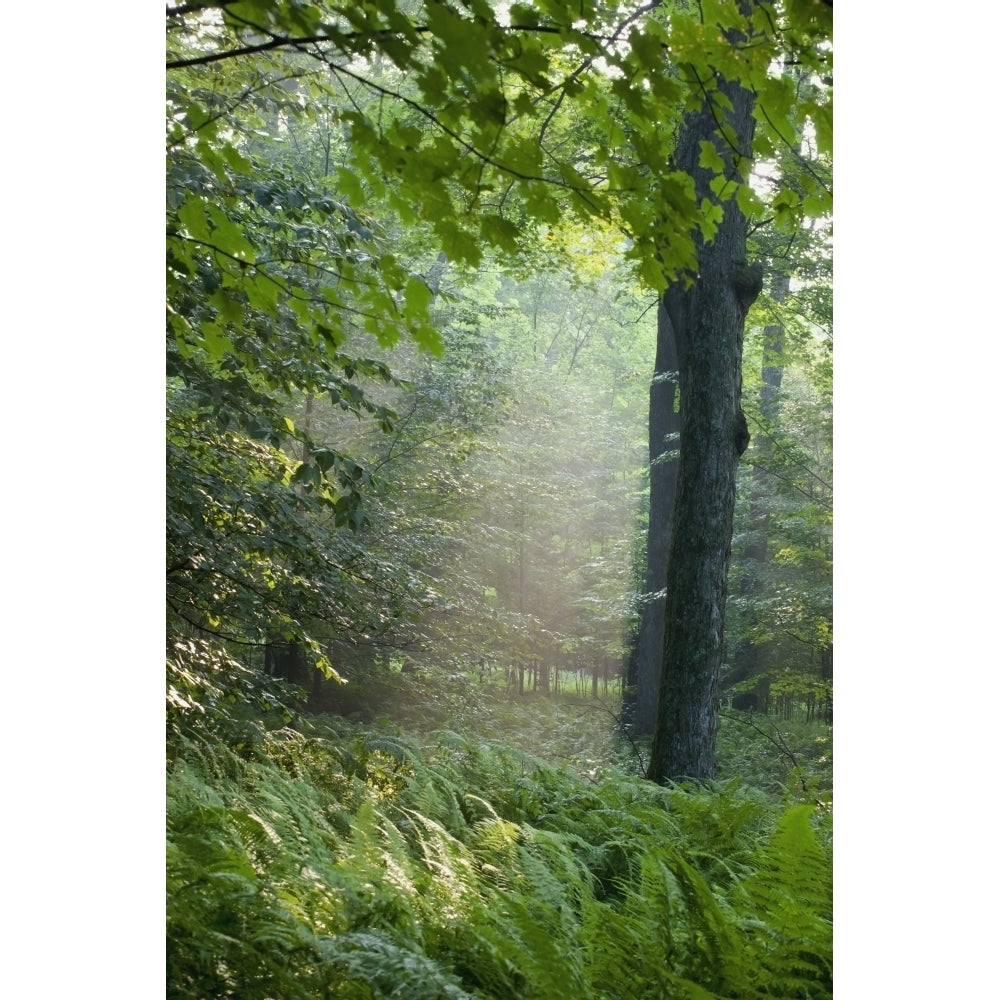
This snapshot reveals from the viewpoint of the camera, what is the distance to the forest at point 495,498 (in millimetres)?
1453

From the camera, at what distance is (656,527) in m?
5.61

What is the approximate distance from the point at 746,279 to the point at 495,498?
1.48 metres

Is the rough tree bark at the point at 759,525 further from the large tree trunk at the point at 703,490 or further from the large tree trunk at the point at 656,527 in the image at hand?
the large tree trunk at the point at 703,490

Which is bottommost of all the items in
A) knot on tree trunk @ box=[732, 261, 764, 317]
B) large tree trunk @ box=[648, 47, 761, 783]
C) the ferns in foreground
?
the ferns in foreground

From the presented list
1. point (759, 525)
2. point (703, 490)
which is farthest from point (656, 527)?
point (703, 490)

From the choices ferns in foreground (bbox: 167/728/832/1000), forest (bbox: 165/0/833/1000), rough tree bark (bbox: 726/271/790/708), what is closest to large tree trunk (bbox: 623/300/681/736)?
forest (bbox: 165/0/833/1000)

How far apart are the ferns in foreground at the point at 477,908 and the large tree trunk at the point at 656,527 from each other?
7.20 feet

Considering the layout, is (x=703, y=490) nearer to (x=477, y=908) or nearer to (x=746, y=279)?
(x=746, y=279)

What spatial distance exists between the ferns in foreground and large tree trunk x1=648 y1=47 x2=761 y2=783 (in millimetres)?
1052

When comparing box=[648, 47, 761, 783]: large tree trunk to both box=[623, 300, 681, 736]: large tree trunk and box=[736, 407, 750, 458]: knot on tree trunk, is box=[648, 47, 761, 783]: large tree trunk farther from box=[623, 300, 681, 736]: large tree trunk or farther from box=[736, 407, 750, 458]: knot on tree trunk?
box=[623, 300, 681, 736]: large tree trunk

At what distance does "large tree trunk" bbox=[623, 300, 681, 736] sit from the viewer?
14.7 ft

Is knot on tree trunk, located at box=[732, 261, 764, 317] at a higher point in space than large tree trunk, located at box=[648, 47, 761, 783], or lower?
higher
